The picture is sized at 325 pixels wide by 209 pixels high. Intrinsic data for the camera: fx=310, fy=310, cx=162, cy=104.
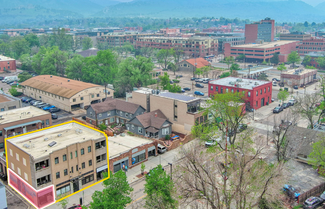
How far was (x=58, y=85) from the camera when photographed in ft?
222

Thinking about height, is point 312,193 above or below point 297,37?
below

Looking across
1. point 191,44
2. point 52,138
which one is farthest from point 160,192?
point 191,44

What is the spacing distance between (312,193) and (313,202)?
238 centimetres

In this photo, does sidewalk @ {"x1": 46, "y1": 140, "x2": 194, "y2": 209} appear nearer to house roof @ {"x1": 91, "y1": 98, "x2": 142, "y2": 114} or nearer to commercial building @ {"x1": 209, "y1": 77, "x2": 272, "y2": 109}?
house roof @ {"x1": 91, "y1": 98, "x2": 142, "y2": 114}

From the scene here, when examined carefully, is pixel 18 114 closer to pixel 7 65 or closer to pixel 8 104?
pixel 8 104

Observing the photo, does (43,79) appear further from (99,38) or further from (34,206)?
(99,38)

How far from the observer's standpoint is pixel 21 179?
28391mm

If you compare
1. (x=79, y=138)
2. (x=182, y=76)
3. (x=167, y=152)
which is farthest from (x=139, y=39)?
(x=79, y=138)

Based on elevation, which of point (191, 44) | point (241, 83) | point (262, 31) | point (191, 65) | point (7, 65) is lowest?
point (241, 83)

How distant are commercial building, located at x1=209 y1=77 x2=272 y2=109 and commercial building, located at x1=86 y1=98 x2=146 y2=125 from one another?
17375 millimetres

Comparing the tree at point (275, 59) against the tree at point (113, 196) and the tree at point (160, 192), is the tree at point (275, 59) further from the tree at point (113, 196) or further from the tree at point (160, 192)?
the tree at point (113, 196)

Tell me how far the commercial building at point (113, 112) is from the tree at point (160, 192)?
26095mm

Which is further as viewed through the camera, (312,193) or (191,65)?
(191,65)

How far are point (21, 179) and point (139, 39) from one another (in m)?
136
